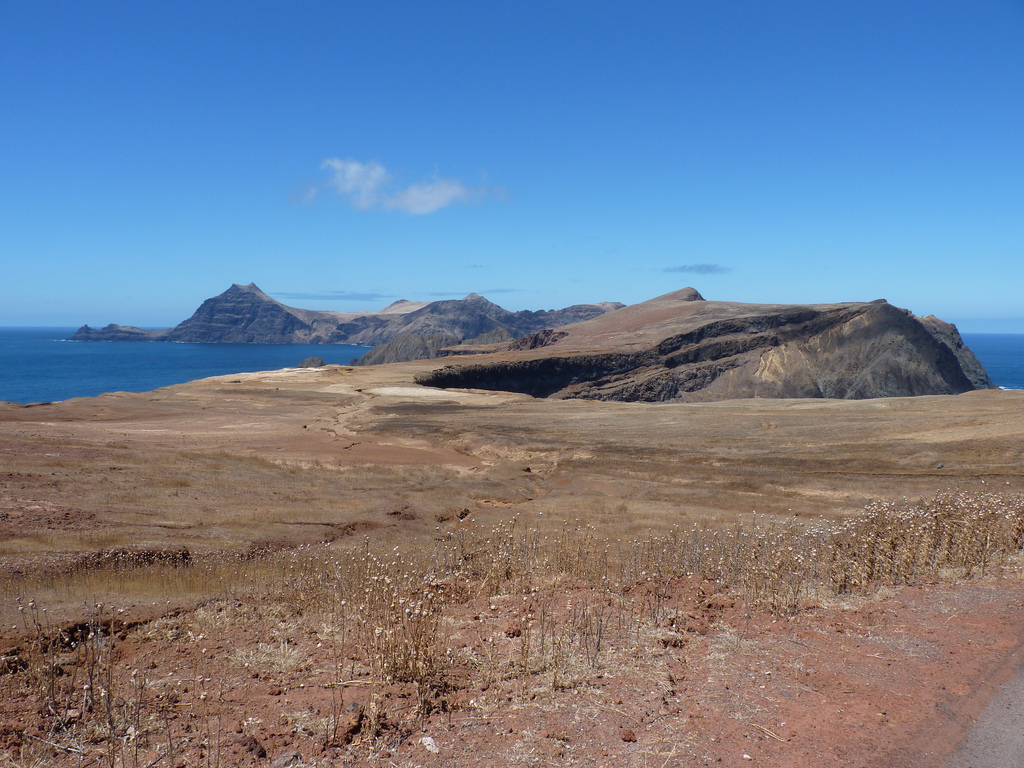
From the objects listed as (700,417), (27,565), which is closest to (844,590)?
(27,565)

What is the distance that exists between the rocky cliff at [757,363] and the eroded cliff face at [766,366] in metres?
0.13

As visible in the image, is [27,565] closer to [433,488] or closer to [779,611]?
[779,611]

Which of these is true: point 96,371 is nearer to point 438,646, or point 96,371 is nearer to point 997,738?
point 438,646

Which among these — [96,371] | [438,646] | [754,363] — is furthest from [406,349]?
[438,646]

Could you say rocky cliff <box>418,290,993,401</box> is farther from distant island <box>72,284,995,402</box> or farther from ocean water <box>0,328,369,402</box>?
ocean water <box>0,328,369,402</box>

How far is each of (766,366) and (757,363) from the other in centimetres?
136

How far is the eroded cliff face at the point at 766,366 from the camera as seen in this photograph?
74500 mm

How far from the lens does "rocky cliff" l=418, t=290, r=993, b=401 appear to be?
74625 millimetres

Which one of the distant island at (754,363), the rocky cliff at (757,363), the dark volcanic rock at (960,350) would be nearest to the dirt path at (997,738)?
the distant island at (754,363)

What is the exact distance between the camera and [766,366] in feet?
261

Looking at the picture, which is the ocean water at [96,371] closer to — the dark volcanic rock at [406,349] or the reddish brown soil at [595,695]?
the dark volcanic rock at [406,349]

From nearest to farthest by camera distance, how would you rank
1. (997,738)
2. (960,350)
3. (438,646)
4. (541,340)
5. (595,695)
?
(997,738) < (595,695) < (438,646) < (960,350) < (541,340)

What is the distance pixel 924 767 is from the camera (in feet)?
13.5

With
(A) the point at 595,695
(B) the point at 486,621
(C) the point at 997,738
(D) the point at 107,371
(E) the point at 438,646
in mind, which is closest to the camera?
(C) the point at 997,738
